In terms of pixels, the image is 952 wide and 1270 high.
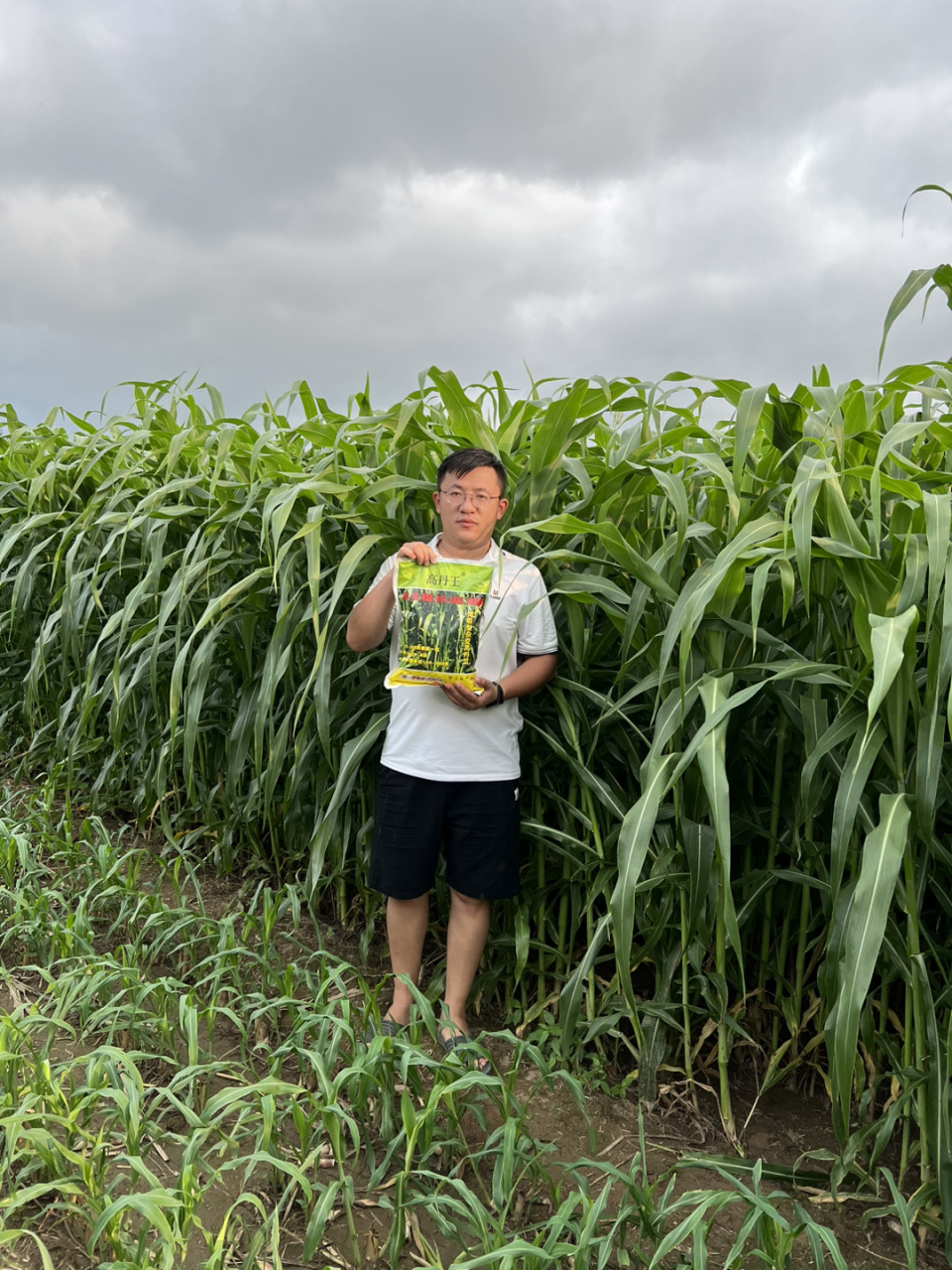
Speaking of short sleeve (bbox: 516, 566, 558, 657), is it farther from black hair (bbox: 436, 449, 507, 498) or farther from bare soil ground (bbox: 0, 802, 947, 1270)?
bare soil ground (bbox: 0, 802, 947, 1270)

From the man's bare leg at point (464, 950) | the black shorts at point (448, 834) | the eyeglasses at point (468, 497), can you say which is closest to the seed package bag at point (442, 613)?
the eyeglasses at point (468, 497)

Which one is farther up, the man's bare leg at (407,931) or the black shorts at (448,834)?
the black shorts at (448,834)

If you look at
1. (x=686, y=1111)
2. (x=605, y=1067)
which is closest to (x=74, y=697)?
(x=605, y=1067)

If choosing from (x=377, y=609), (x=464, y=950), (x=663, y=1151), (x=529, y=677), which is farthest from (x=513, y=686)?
(x=663, y=1151)

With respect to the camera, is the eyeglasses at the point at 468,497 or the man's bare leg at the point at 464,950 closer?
the eyeglasses at the point at 468,497

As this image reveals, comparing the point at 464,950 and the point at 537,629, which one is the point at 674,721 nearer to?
the point at 537,629

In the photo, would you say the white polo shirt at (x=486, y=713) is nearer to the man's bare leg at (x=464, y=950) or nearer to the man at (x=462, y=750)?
the man at (x=462, y=750)

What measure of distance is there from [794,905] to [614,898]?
0.61 meters

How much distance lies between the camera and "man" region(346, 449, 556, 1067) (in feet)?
5.74

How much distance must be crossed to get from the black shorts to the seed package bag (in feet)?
0.80

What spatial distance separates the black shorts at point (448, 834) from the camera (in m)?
1.79

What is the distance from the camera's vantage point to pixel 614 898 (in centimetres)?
130

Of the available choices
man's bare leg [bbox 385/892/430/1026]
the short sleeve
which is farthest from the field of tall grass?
man's bare leg [bbox 385/892/430/1026]

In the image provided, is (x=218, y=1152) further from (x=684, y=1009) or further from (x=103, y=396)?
(x=103, y=396)
